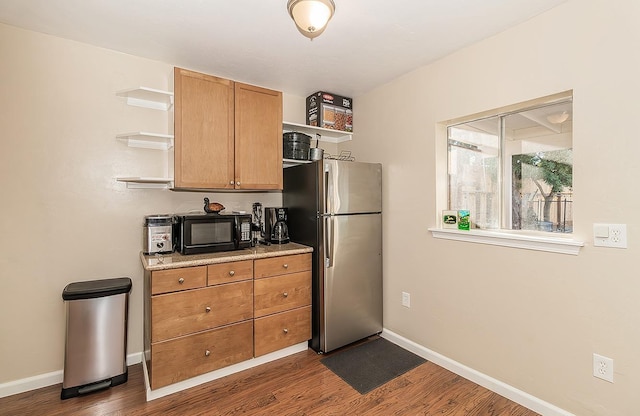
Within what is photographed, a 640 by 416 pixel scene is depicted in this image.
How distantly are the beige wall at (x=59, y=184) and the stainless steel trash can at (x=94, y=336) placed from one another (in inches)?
11.0

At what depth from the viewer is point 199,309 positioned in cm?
218

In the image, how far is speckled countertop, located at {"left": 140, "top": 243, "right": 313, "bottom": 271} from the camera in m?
2.08

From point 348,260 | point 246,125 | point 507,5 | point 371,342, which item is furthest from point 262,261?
point 507,5

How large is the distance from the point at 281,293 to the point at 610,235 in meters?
2.21

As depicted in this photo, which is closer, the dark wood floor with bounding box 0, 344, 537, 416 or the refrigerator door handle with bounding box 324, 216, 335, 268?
the dark wood floor with bounding box 0, 344, 537, 416

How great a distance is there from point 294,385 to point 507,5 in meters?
2.90

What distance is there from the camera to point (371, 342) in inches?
115

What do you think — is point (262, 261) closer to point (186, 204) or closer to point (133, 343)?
point (186, 204)

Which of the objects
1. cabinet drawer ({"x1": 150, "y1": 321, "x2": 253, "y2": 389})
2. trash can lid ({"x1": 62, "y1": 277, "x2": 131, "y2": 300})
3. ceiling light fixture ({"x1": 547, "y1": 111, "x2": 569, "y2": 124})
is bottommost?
cabinet drawer ({"x1": 150, "y1": 321, "x2": 253, "y2": 389})

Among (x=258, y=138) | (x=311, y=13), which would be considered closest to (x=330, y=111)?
(x=258, y=138)

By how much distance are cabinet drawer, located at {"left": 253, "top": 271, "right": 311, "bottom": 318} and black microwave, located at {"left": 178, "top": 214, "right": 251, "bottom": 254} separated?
1.33 ft

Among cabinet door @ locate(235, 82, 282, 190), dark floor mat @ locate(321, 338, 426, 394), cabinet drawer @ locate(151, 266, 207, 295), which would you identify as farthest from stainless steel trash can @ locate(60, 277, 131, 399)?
dark floor mat @ locate(321, 338, 426, 394)

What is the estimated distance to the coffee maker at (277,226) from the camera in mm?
2971

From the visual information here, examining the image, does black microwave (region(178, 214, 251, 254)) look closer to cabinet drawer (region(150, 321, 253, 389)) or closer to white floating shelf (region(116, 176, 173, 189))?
white floating shelf (region(116, 176, 173, 189))
